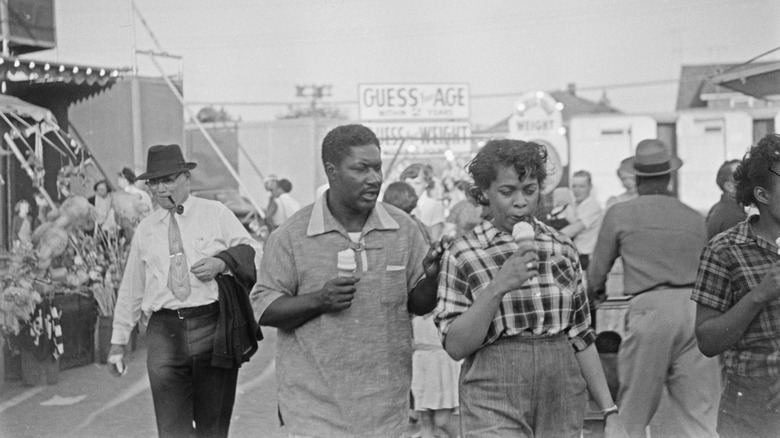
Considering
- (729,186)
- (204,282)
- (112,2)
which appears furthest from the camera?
(112,2)

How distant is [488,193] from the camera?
354 centimetres

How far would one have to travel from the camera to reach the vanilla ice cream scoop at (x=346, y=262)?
357 centimetres

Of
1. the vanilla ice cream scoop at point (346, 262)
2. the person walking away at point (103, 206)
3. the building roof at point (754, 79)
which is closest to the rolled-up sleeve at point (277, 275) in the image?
the vanilla ice cream scoop at point (346, 262)

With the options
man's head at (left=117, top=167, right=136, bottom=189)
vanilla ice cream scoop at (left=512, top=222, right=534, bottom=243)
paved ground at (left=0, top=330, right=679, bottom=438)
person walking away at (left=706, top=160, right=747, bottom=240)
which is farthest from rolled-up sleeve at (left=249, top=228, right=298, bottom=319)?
man's head at (left=117, top=167, right=136, bottom=189)

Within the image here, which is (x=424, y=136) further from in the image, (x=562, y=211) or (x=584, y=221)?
(x=584, y=221)

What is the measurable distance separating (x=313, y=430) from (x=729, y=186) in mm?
4049

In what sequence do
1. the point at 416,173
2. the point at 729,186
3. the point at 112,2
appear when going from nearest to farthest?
the point at 729,186, the point at 112,2, the point at 416,173

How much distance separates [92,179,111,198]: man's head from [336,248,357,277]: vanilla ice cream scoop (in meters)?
6.31

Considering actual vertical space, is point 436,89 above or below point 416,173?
above

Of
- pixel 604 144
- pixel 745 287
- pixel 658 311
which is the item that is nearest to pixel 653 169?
pixel 658 311

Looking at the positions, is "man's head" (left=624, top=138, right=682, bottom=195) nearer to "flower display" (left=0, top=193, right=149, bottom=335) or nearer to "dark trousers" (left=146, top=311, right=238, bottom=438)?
"dark trousers" (left=146, top=311, right=238, bottom=438)

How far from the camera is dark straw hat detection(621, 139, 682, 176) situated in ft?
18.2

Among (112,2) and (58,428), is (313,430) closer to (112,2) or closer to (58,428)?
(58,428)

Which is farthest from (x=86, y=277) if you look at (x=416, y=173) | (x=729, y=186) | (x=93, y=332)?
(x=729, y=186)
